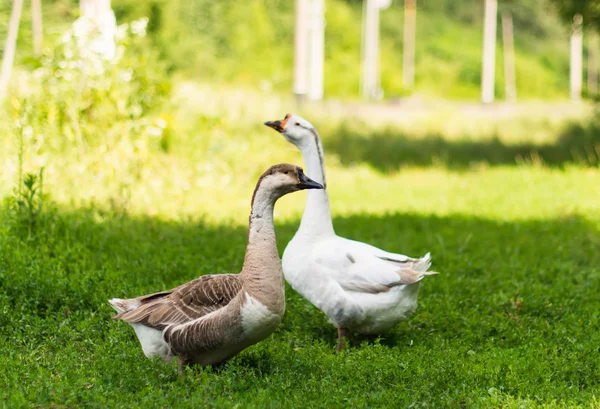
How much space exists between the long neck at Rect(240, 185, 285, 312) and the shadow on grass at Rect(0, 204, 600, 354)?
58 cm

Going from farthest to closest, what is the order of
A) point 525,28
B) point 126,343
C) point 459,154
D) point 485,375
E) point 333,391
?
point 525,28 < point 459,154 < point 126,343 < point 485,375 < point 333,391

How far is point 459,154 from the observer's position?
1816 centimetres

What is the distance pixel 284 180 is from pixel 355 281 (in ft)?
3.88

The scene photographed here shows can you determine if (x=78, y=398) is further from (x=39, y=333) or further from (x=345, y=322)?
(x=345, y=322)

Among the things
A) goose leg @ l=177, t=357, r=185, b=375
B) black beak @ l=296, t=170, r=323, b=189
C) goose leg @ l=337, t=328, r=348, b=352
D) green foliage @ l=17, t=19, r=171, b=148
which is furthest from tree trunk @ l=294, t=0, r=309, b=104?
goose leg @ l=177, t=357, r=185, b=375

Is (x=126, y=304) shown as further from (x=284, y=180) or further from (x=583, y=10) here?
(x=583, y=10)

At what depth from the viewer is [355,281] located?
17.7ft

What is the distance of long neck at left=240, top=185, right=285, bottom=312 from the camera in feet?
14.7

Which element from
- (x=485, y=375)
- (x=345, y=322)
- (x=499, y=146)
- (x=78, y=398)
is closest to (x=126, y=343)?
(x=78, y=398)

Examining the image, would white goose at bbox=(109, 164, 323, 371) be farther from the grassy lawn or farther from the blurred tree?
the blurred tree

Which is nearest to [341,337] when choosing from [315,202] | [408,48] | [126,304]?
[315,202]

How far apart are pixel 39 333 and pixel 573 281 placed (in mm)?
4812

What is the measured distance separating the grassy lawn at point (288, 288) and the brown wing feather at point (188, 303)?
0.28 metres

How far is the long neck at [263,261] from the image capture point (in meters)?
4.48
